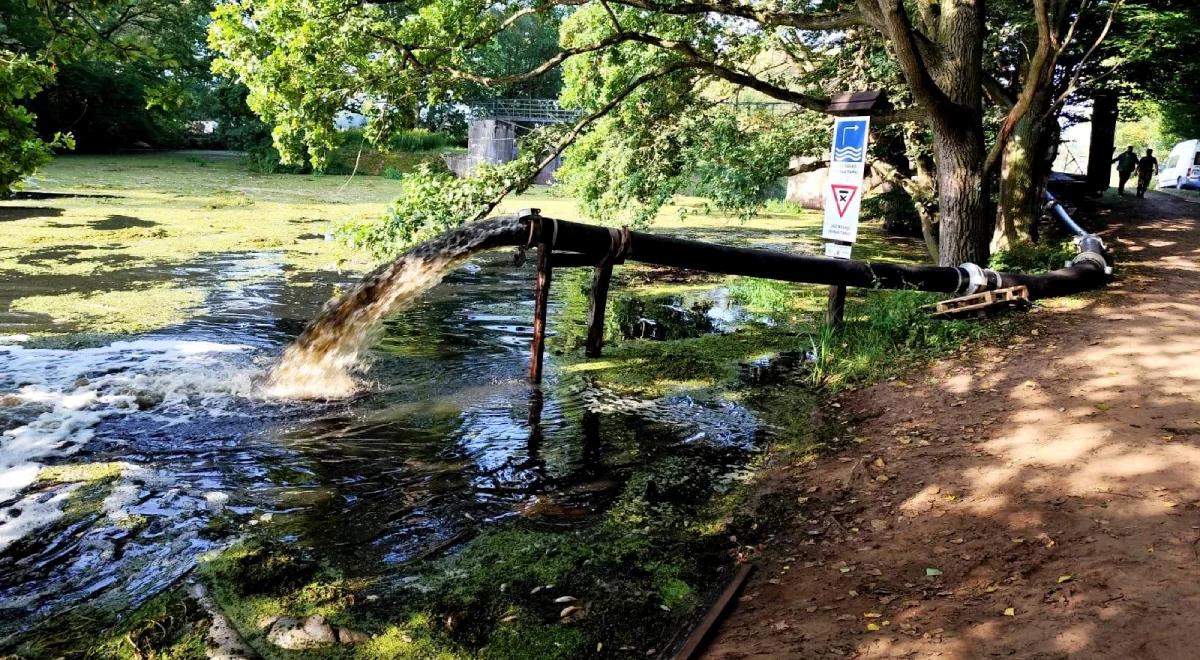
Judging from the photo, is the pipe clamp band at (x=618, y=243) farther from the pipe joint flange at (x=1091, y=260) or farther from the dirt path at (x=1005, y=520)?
the pipe joint flange at (x=1091, y=260)

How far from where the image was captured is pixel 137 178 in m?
24.3

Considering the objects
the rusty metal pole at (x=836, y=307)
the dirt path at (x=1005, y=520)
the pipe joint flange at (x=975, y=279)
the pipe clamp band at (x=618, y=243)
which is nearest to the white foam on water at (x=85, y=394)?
the pipe clamp band at (x=618, y=243)

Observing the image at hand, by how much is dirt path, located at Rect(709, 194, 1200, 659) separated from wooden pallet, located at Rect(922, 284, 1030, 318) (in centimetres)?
99

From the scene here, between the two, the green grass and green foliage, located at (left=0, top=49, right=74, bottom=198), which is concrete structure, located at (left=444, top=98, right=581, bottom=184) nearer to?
the green grass

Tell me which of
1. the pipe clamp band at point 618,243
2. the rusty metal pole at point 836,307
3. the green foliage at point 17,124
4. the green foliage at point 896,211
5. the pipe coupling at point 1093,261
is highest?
the green foliage at point 896,211

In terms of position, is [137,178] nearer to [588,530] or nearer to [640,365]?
[640,365]

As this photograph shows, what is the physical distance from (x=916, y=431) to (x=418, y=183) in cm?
588

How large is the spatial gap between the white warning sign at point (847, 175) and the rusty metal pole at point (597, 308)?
1902 millimetres

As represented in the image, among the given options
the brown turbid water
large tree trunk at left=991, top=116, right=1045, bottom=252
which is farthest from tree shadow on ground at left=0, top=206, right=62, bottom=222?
large tree trunk at left=991, top=116, right=1045, bottom=252

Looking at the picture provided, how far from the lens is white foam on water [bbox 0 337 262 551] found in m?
4.71

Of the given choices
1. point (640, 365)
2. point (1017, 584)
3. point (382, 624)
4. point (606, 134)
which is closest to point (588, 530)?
point (382, 624)

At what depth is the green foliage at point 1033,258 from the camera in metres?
10.2

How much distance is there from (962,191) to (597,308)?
14.0 feet

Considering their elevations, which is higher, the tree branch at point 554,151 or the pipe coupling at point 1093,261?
the tree branch at point 554,151
